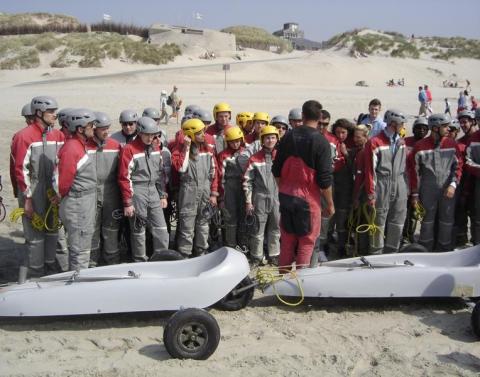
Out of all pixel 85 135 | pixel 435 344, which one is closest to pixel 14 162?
pixel 85 135

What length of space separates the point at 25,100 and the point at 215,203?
21.0m

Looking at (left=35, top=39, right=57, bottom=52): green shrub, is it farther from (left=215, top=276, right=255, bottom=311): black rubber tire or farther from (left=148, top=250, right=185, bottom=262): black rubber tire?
(left=215, top=276, right=255, bottom=311): black rubber tire

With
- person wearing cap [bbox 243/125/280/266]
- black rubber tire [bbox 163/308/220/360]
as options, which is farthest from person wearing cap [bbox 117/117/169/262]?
black rubber tire [bbox 163/308/220/360]

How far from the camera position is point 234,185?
725 cm

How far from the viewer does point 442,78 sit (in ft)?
140

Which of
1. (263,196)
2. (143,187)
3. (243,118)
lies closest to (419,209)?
(263,196)

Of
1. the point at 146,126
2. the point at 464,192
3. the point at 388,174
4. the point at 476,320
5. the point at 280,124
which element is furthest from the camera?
the point at 464,192

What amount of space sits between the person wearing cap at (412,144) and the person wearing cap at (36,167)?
4537 mm

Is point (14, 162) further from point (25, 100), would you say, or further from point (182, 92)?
Answer: point (182, 92)

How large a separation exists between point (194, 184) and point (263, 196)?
90 cm

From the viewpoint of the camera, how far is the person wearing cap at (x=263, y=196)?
6.89 meters

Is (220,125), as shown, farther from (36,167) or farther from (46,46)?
(46,46)

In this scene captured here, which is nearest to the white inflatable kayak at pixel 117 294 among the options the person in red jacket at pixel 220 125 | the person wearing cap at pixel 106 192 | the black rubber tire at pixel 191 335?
the black rubber tire at pixel 191 335

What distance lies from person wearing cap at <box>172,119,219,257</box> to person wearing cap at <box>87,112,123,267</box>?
780 mm
